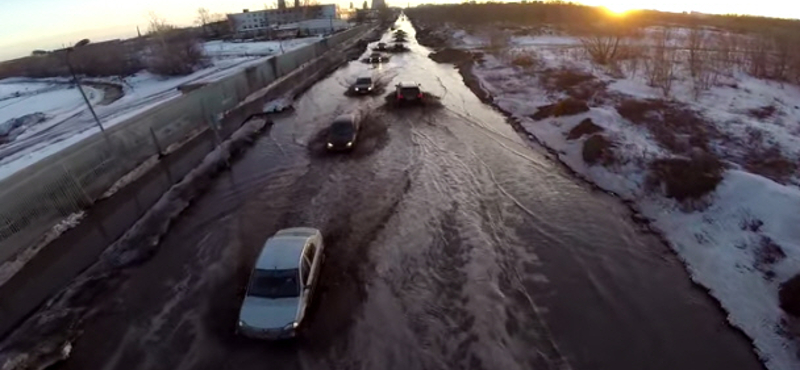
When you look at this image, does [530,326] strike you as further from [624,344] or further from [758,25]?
[758,25]

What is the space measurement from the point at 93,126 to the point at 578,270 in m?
37.5

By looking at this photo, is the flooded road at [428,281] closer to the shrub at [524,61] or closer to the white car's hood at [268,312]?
the white car's hood at [268,312]

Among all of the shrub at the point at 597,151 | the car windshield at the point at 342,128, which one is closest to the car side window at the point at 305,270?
the car windshield at the point at 342,128

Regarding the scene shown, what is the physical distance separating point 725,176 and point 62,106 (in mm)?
58653

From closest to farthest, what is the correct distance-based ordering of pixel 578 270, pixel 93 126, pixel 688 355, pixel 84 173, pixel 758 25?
pixel 688 355
pixel 578 270
pixel 84 173
pixel 93 126
pixel 758 25

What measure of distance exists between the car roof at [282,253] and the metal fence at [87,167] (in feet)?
35.7

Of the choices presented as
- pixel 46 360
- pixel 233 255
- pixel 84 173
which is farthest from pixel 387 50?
pixel 46 360

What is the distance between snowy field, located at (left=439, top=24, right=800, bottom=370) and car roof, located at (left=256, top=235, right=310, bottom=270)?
1208 cm

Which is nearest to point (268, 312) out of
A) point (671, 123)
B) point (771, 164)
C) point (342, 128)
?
point (342, 128)

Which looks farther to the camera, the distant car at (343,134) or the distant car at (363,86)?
the distant car at (363,86)

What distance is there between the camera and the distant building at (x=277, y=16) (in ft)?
450

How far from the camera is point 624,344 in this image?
11.3 meters

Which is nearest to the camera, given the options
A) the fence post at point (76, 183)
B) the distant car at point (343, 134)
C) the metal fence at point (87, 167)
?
the metal fence at point (87, 167)

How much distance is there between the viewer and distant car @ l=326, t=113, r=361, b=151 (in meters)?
24.6
